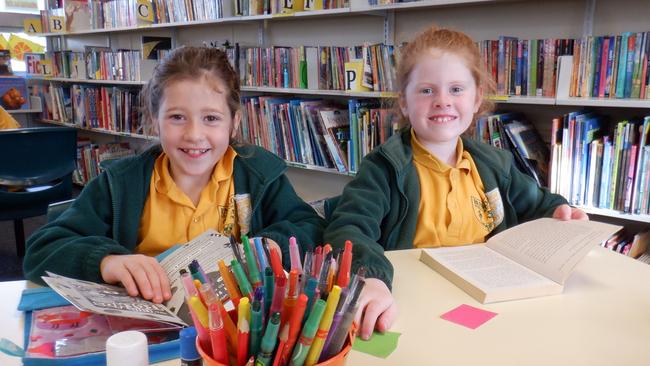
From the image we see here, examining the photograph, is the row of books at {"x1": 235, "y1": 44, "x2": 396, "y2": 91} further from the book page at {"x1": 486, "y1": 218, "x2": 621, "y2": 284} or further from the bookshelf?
the book page at {"x1": 486, "y1": 218, "x2": 621, "y2": 284}

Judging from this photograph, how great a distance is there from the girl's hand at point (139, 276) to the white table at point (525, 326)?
138 millimetres

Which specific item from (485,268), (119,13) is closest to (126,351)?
(485,268)

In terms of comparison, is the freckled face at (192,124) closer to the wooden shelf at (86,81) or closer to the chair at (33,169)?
the chair at (33,169)

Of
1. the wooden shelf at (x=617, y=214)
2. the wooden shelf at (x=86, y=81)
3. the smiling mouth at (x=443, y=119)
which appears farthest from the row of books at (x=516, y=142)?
the wooden shelf at (x=86, y=81)

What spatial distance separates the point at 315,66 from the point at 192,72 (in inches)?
57.7

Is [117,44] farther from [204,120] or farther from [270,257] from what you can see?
[270,257]

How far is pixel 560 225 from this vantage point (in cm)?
106

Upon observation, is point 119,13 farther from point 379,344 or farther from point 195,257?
point 379,344

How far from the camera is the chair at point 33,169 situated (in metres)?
2.44

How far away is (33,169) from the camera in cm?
255

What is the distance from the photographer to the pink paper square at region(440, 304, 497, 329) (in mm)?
730

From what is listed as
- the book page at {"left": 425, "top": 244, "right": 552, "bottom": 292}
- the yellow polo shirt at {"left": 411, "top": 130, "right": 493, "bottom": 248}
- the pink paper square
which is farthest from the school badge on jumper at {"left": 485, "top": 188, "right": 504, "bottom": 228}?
the pink paper square

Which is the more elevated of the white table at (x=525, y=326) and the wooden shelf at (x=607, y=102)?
the wooden shelf at (x=607, y=102)

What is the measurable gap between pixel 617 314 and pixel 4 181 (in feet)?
8.51
